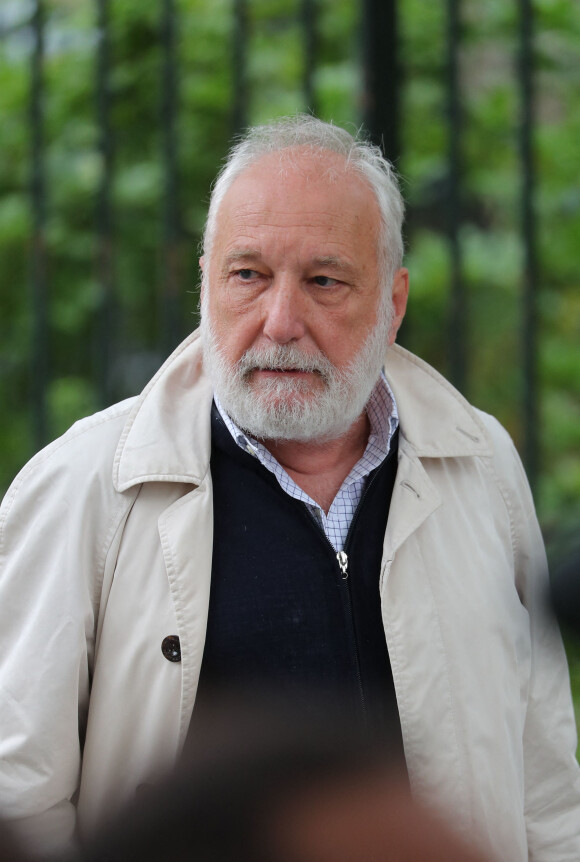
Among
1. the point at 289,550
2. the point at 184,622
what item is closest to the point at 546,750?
the point at 289,550

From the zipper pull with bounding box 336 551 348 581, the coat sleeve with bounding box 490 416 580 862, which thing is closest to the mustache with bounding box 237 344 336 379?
the zipper pull with bounding box 336 551 348 581

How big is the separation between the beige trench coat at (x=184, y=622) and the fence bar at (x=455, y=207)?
1.88 feet

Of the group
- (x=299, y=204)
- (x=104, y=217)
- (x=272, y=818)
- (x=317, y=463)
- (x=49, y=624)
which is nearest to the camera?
(x=272, y=818)

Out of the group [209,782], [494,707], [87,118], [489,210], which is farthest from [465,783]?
[87,118]

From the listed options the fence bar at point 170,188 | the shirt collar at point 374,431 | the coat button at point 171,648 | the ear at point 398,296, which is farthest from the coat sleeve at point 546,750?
the fence bar at point 170,188

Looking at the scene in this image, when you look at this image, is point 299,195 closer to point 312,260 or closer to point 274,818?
point 312,260

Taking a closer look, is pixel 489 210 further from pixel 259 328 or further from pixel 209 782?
pixel 209 782

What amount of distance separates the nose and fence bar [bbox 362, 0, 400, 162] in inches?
25.9

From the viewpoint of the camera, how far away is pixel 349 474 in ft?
7.32

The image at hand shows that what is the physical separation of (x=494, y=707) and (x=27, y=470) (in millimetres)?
945

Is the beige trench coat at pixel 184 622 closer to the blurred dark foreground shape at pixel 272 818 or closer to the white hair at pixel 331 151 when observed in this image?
the white hair at pixel 331 151

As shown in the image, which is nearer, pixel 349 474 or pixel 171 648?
pixel 171 648

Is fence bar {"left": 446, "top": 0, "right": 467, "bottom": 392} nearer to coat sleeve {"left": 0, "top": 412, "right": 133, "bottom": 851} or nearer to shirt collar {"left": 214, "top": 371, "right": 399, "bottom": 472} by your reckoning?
shirt collar {"left": 214, "top": 371, "right": 399, "bottom": 472}

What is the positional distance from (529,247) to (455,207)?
0.21 m
